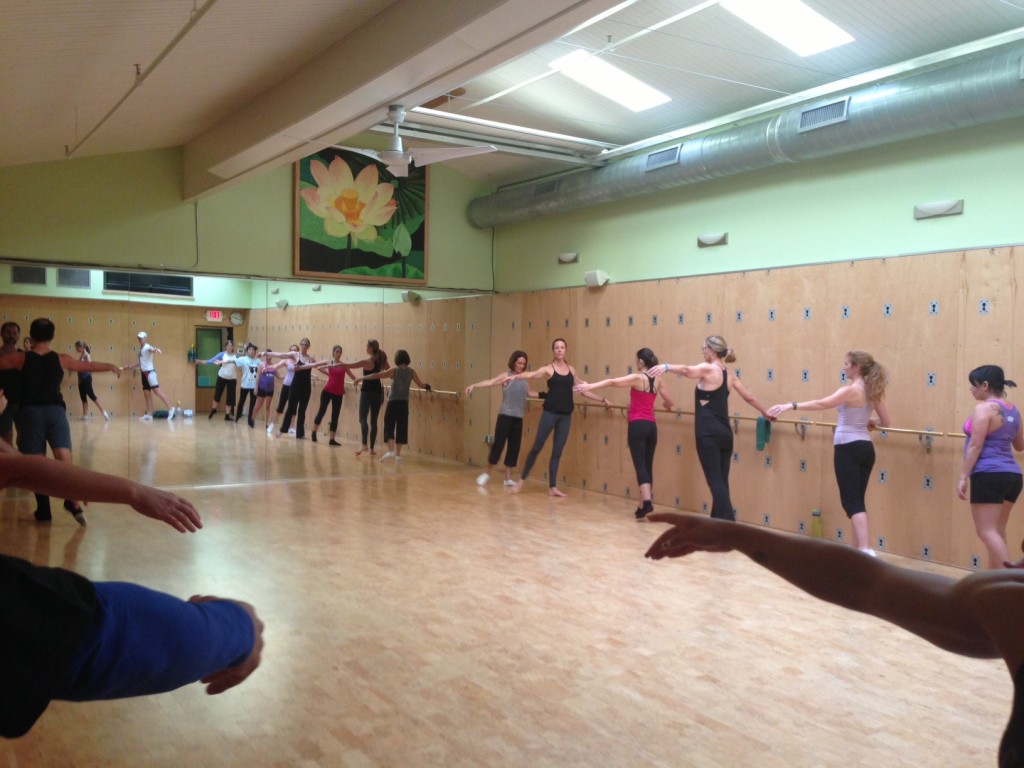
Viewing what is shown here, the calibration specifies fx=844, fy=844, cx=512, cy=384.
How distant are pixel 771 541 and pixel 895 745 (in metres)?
2.45

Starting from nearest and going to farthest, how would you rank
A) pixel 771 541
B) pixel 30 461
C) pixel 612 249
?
pixel 771 541 → pixel 30 461 → pixel 612 249

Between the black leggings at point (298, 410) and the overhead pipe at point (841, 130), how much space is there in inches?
164

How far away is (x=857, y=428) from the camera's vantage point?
262 inches

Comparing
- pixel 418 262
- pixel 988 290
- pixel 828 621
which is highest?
pixel 418 262

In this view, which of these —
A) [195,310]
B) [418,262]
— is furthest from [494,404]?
[195,310]

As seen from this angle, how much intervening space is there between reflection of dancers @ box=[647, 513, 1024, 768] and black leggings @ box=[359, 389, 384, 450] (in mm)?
10027

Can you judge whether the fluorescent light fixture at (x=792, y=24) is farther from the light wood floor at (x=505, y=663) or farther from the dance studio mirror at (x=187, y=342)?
the dance studio mirror at (x=187, y=342)

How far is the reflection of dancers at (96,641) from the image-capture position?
4.04 ft

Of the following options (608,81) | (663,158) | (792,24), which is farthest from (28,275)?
(792,24)

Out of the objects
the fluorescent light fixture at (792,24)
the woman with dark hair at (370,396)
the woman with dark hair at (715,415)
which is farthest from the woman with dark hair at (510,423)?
the fluorescent light fixture at (792,24)

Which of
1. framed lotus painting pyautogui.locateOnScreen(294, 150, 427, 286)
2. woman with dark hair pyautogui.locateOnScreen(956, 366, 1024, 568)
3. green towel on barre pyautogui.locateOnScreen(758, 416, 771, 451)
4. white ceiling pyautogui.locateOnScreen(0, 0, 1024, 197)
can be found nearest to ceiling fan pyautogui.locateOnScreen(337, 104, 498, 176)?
white ceiling pyautogui.locateOnScreen(0, 0, 1024, 197)

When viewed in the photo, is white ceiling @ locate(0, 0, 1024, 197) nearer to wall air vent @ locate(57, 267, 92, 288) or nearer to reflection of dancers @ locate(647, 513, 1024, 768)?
wall air vent @ locate(57, 267, 92, 288)

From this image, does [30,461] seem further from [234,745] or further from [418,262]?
[418,262]

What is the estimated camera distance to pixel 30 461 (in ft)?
6.46
